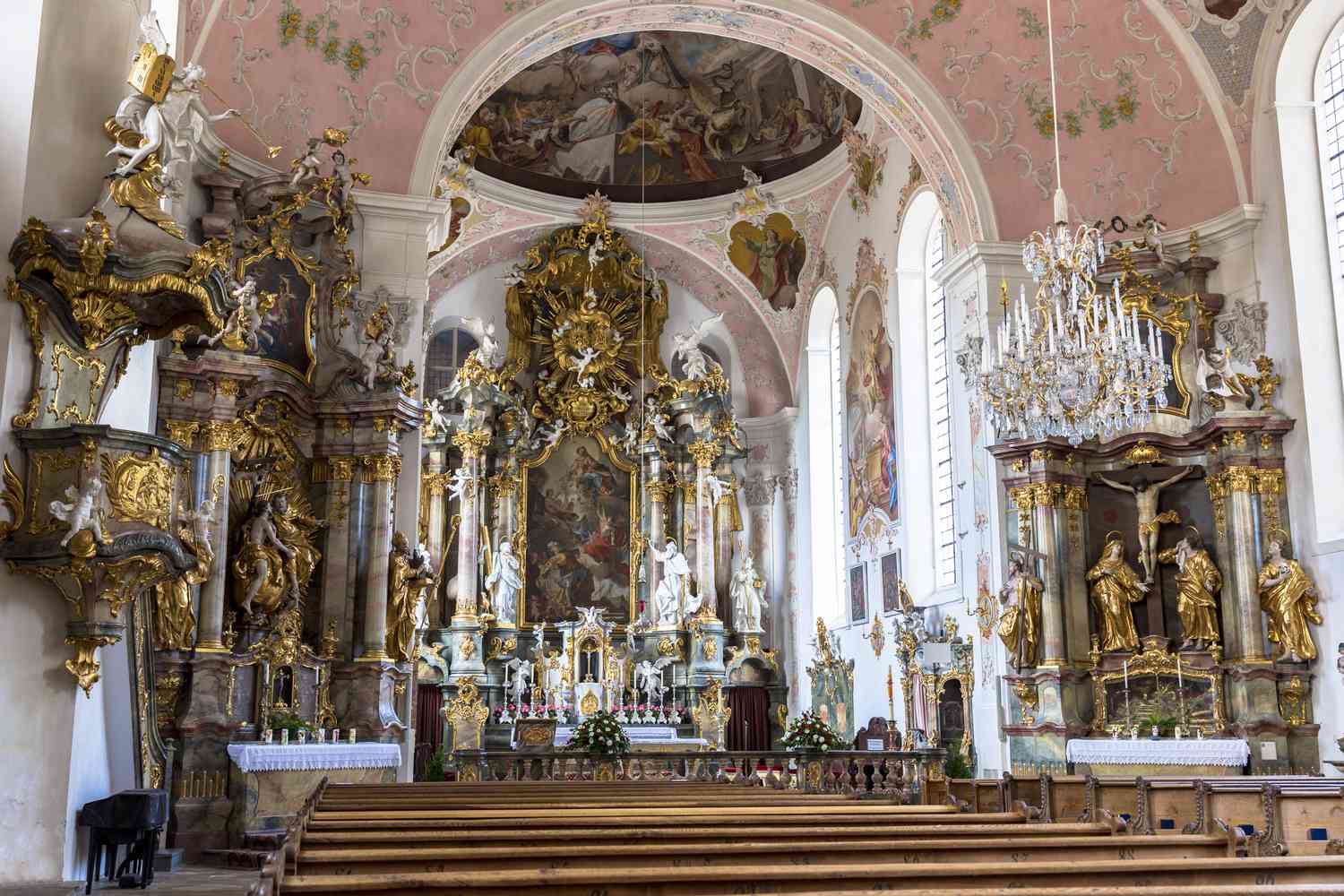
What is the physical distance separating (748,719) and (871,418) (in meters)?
6.06

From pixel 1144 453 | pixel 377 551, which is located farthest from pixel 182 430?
pixel 1144 453

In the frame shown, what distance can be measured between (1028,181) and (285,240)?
9.18 metres

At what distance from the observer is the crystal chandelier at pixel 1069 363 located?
34.7 feet

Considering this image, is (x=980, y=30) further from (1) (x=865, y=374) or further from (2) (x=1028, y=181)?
(1) (x=865, y=374)

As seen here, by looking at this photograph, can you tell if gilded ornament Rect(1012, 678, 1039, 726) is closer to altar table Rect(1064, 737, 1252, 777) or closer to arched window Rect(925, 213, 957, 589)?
altar table Rect(1064, 737, 1252, 777)

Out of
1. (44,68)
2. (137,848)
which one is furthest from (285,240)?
(137,848)

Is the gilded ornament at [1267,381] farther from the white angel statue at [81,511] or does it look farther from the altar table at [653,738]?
the white angel statue at [81,511]

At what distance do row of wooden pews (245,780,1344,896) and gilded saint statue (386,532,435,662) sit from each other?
23.3ft

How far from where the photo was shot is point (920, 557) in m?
19.7

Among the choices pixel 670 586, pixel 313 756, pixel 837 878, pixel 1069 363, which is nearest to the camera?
pixel 837 878

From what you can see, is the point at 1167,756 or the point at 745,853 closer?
the point at 745,853

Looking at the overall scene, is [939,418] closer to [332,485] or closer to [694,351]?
[694,351]

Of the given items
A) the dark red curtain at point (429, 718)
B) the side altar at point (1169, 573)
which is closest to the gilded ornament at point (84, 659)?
the side altar at point (1169, 573)

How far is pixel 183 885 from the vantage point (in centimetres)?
952
